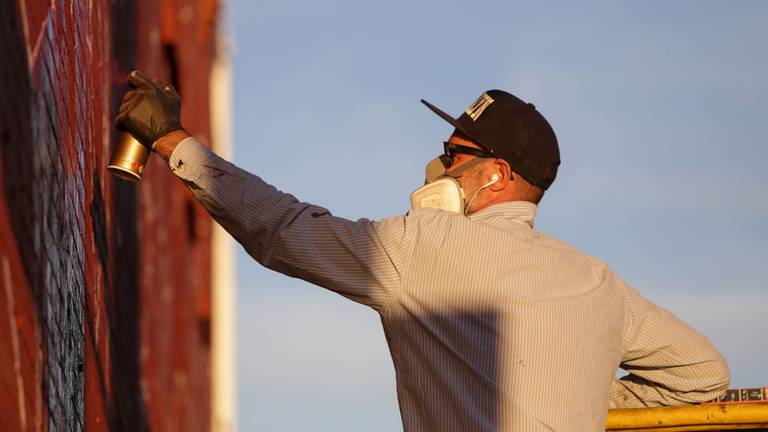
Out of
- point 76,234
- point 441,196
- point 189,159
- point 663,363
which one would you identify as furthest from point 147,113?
point 663,363

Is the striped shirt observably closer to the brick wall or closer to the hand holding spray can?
the hand holding spray can

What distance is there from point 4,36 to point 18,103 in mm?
284

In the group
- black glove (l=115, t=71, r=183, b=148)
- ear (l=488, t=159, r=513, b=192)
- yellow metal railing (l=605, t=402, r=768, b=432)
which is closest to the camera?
black glove (l=115, t=71, r=183, b=148)

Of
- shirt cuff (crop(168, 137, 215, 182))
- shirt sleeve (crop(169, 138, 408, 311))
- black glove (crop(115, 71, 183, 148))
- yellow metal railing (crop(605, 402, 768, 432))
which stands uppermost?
black glove (crop(115, 71, 183, 148))

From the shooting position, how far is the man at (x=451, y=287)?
4375mm

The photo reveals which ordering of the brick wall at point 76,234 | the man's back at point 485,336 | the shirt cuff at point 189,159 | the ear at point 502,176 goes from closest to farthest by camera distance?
the brick wall at point 76,234 < the man's back at point 485,336 < the shirt cuff at point 189,159 < the ear at point 502,176

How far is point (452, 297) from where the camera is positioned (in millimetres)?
4402

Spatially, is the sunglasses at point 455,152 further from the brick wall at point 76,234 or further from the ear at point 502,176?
the brick wall at point 76,234

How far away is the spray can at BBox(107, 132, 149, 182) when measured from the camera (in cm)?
492

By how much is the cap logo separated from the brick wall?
1.39 metres

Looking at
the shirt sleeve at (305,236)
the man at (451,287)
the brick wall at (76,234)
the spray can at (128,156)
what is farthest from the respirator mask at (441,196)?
Answer: the brick wall at (76,234)

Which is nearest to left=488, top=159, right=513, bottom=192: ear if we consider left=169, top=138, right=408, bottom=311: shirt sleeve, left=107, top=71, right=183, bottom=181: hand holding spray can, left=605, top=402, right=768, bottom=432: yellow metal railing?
left=169, top=138, right=408, bottom=311: shirt sleeve

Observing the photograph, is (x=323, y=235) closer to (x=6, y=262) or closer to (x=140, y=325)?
(x=6, y=262)

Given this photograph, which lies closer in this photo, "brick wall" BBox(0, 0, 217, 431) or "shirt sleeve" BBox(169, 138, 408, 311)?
"brick wall" BBox(0, 0, 217, 431)
